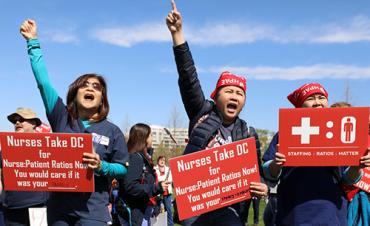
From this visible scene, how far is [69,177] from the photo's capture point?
3.73m

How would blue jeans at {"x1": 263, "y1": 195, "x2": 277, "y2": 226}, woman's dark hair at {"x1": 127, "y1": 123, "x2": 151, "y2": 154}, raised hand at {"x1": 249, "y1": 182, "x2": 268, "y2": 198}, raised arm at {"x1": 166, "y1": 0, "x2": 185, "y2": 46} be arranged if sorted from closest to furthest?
raised hand at {"x1": 249, "y1": 182, "x2": 268, "y2": 198}, raised arm at {"x1": 166, "y1": 0, "x2": 185, "y2": 46}, woman's dark hair at {"x1": 127, "y1": 123, "x2": 151, "y2": 154}, blue jeans at {"x1": 263, "y1": 195, "x2": 277, "y2": 226}

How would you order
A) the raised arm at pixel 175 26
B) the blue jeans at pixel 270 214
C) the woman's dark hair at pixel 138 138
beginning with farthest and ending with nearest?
1. the blue jeans at pixel 270 214
2. the woman's dark hair at pixel 138 138
3. the raised arm at pixel 175 26

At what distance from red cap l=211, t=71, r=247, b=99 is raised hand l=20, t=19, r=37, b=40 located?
1535 millimetres

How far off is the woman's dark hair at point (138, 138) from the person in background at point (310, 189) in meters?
2.65

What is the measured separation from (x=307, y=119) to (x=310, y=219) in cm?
74

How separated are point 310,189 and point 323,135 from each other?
1.39 ft

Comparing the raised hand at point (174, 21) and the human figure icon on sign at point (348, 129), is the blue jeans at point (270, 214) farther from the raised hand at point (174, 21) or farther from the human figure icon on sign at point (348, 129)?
the raised hand at point (174, 21)

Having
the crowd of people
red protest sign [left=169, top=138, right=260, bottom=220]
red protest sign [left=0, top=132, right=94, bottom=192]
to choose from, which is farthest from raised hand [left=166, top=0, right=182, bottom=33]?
red protest sign [left=0, top=132, right=94, bottom=192]

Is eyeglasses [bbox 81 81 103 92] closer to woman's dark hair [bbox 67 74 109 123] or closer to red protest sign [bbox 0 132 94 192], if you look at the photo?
woman's dark hair [bbox 67 74 109 123]

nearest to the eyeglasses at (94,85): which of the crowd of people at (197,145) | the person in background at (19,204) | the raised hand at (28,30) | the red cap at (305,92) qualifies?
the crowd of people at (197,145)

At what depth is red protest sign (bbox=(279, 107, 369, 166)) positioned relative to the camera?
3754 millimetres

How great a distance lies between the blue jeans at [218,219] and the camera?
391 cm

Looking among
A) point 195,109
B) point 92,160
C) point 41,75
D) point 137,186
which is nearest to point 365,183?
point 195,109

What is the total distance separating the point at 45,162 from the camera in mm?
3811
